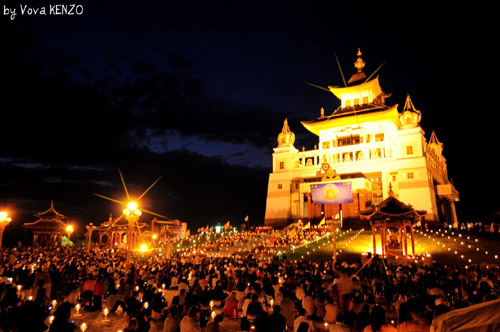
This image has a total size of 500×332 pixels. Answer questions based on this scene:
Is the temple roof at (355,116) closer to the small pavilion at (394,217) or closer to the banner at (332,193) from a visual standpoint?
the banner at (332,193)

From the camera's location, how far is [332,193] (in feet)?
118

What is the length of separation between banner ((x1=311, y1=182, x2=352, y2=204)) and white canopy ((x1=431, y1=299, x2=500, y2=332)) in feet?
106

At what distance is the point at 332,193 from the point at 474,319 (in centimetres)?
3295

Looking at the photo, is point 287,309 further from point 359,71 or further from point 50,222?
point 359,71

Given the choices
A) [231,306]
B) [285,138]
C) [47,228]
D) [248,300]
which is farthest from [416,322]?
[47,228]

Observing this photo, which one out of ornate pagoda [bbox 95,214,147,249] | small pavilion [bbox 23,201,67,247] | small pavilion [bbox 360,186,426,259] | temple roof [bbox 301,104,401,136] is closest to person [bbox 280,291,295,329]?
small pavilion [bbox 360,186,426,259]

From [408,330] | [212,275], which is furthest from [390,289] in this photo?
[212,275]

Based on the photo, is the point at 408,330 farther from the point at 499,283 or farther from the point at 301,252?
the point at 301,252

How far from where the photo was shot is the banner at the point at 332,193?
35.3 metres

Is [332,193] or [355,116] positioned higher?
[355,116]

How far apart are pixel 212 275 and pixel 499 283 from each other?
1194cm

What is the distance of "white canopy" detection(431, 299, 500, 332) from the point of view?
11.3ft

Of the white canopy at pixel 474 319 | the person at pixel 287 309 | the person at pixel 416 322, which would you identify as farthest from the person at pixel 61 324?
the person at pixel 416 322

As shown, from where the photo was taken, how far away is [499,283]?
13.6 m
